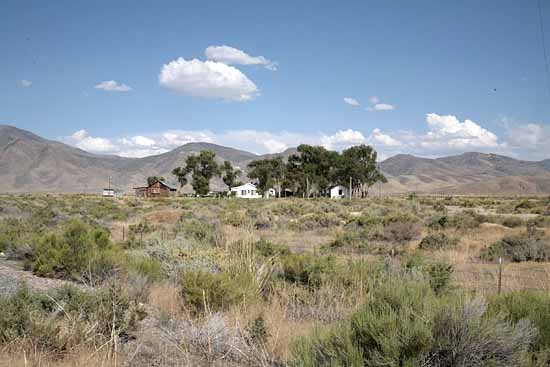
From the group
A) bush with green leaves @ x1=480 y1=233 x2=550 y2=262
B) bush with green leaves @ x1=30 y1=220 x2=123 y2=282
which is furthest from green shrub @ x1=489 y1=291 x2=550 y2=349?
bush with green leaves @ x1=480 y1=233 x2=550 y2=262

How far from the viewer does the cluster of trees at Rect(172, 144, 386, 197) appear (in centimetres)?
9756

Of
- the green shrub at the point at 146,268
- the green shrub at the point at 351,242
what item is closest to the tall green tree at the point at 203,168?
the green shrub at the point at 351,242

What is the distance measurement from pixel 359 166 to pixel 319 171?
9272mm

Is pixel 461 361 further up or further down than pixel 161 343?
further up

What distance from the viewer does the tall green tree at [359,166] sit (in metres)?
96.5

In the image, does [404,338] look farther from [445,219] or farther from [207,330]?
[445,219]

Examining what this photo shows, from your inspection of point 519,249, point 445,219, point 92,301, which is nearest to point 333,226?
point 445,219

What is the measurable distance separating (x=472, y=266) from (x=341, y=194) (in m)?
90.2

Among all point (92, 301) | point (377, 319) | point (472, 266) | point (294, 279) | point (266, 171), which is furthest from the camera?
point (266, 171)

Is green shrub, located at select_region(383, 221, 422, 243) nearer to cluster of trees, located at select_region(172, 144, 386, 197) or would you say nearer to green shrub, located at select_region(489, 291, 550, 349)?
green shrub, located at select_region(489, 291, 550, 349)

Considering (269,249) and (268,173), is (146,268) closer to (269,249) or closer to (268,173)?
(269,249)

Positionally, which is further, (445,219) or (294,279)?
(445,219)

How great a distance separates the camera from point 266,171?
330 feet

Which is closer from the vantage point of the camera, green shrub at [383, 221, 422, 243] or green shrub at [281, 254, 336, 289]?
green shrub at [281, 254, 336, 289]
